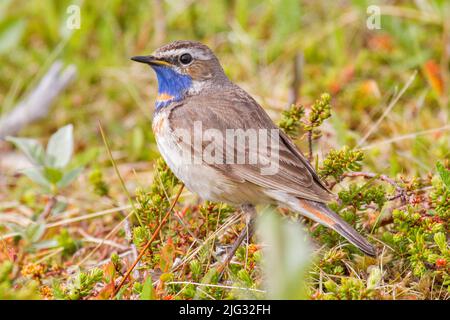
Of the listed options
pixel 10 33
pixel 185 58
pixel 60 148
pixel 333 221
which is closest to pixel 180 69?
pixel 185 58

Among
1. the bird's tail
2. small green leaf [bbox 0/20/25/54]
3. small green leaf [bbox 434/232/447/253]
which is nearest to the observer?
small green leaf [bbox 434/232/447/253]

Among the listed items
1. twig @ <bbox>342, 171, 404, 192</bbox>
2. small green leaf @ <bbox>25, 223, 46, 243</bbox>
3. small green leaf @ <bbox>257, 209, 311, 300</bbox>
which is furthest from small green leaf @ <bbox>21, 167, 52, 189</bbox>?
small green leaf @ <bbox>257, 209, 311, 300</bbox>

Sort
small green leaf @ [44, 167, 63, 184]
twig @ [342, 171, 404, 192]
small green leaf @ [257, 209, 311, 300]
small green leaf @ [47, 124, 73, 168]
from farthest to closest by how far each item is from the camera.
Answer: small green leaf @ [47, 124, 73, 168]
small green leaf @ [44, 167, 63, 184]
twig @ [342, 171, 404, 192]
small green leaf @ [257, 209, 311, 300]

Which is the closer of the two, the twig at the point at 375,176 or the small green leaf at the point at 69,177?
the twig at the point at 375,176

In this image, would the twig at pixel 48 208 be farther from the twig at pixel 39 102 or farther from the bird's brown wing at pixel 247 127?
the twig at pixel 39 102

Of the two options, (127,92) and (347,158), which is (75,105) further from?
(347,158)

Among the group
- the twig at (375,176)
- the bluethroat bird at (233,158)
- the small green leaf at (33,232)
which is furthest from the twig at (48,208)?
the twig at (375,176)

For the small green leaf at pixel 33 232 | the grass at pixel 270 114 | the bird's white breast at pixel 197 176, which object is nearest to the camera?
the grass at pixel 270 114

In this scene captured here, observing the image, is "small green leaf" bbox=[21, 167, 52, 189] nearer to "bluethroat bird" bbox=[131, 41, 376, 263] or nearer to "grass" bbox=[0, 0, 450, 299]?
"grass" bbox=[0, 0, 450, 299]
